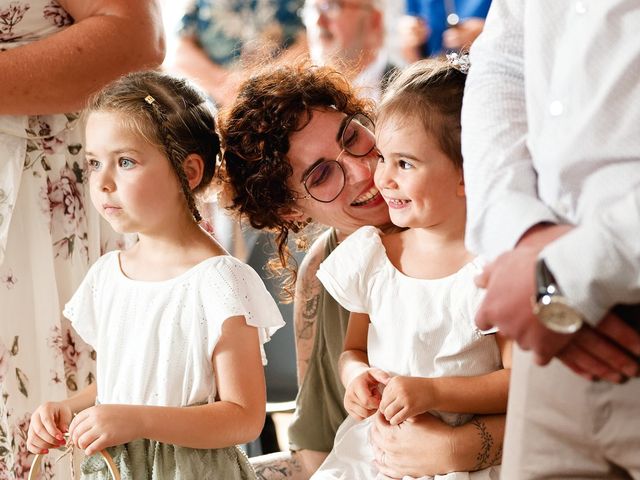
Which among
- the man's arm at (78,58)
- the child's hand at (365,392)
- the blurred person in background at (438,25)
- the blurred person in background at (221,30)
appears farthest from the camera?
the blurred person in background at (221,30)

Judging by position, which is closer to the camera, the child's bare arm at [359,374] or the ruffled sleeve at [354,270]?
the child's bare arm at [359,374]

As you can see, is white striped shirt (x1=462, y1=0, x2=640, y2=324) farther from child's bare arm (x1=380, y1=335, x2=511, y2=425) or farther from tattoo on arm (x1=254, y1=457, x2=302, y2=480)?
tattoo on arm (x1=254, y1=457, x2=302, y2=480)

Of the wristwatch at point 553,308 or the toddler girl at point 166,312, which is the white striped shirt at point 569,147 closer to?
the wristwatch at point 553,308

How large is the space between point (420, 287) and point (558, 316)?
2.16 ft

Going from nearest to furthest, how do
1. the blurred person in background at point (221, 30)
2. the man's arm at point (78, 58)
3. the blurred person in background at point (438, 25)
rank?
the man's arm at point (78, 58) < the blurred person in background at point (438, 25) < the blurred person in background at point (221, 30)

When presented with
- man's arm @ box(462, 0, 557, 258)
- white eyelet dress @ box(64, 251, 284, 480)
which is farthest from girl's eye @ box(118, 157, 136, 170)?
man's arm @ box(462, 0, 557, 258)

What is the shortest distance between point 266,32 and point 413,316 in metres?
4.01

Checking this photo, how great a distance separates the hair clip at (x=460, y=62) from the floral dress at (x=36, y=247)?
2.72 feet

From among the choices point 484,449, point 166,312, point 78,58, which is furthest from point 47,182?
point 484,449

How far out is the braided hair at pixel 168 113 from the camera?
195 cm

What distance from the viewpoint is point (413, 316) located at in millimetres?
1861

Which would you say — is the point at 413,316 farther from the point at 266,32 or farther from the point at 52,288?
the point at 266,32

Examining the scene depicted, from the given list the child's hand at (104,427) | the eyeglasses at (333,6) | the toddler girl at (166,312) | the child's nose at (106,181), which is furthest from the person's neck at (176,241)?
the eyeglasses at (333,6)

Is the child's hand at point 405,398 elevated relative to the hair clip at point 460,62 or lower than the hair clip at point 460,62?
lower
